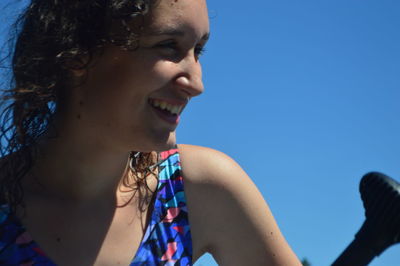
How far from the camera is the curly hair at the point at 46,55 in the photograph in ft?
9.14

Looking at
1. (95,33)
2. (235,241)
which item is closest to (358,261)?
(235,241)

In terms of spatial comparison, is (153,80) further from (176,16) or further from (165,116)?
(176,16)

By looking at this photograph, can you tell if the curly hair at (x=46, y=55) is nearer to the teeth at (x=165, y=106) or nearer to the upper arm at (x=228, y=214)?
the teeth at (x=165, y=106)

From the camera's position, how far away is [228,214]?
122 inches

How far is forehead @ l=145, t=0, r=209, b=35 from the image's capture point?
2713 millimetres

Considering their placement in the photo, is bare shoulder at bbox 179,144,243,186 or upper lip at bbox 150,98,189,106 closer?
upper lip at bbox 150,98,189,106

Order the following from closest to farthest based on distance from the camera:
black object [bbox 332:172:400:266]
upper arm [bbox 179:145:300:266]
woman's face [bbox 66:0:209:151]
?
black object [bbox 332:172:400:266] < woman's face [bbox 66:0:209:151] < upper arm [bbox 179:145:300:266]

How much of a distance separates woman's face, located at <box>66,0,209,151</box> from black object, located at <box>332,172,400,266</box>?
0.93 metres

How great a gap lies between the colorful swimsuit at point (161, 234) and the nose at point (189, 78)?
474 mm

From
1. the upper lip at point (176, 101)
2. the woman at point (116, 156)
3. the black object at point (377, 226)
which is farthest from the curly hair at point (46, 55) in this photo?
the black object at point (377, 226)

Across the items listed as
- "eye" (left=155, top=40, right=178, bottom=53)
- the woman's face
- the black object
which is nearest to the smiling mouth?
the woman's face

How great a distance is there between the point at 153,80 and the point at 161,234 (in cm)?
68

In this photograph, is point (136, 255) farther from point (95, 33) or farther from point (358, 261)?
point (358, 261)

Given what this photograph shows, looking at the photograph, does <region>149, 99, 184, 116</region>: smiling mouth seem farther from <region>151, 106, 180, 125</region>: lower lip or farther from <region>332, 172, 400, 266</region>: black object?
<region>332, 172, 400, 266</region>: black object
